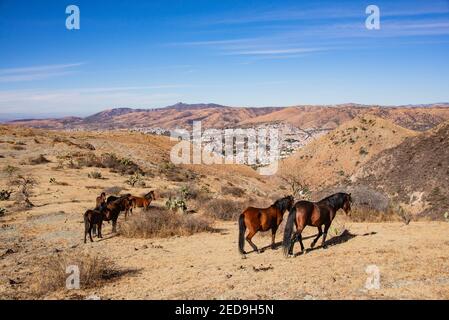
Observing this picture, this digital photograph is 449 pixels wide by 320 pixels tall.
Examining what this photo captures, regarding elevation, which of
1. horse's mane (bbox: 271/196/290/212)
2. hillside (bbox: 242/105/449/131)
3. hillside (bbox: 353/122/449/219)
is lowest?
hillside (bbox: 353/122/449/219)

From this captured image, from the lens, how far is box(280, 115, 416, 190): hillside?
51906mm

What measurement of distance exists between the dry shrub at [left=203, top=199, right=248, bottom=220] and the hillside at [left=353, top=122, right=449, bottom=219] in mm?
13579

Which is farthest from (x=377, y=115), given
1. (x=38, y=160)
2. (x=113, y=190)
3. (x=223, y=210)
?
(x=223, y=210)

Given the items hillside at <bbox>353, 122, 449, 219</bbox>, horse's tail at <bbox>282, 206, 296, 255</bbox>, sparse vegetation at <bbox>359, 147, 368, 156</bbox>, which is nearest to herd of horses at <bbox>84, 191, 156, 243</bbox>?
horse's tail at <bbox>282, 206, 296, 255</bbox>

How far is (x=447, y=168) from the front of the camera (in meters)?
29.8

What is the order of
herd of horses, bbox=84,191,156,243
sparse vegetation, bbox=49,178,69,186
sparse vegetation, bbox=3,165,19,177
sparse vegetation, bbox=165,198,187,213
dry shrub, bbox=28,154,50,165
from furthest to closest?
dry shrub, bbox=28,154,50,165 < sparse vegetation, bbox=3,165,19,177 < sparse vegetation, bbox=49,178,69,186 < sparse vegetation, bbox=165,198,187,213 < herd of horses, bbox=84,191,156,243

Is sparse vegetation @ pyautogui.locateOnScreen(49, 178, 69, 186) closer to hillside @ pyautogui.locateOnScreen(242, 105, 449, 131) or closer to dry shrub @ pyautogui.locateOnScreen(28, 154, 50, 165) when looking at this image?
dry shrub @ pyautogui.locateOnScreen(28, 154, 50, 165)

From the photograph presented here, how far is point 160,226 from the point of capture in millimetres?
13609

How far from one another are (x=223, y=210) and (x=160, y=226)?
500cm

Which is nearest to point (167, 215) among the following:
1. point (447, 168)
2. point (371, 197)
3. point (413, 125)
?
point (371, 197)

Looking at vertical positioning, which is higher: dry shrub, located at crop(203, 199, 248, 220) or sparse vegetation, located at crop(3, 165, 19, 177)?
sparse vegetation, located at crop(3, 165, 19, 177)

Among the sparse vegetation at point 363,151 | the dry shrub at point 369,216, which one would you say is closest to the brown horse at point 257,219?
the dry shrub at point 369,216

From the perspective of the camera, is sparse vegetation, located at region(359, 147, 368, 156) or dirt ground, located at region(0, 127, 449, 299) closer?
dirt ground, located at region(0, 127, 449, 299)

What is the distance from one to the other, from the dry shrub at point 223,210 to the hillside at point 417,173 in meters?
13.6
